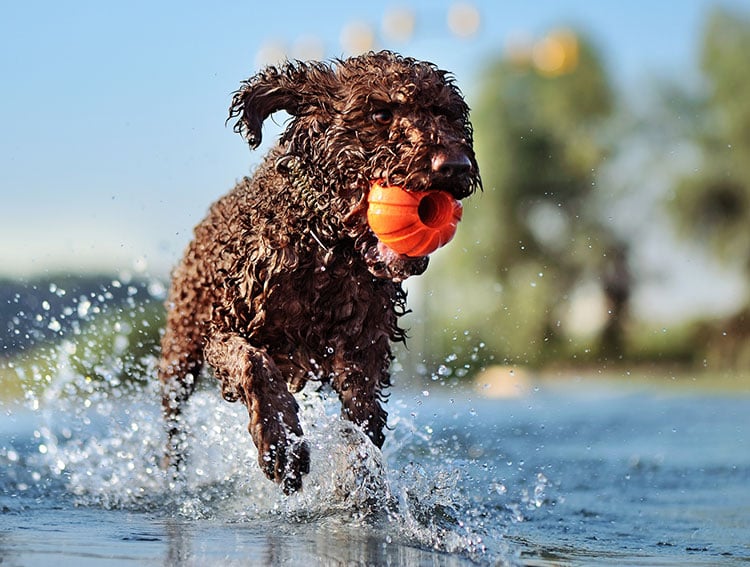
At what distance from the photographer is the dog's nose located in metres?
5.14

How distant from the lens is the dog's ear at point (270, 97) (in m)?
5.86

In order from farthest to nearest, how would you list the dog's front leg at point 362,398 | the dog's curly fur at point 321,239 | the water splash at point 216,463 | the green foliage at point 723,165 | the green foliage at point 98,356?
the green foliage at point 723,165, the green foliage at point 98,356, the dog's front leg at point 362,398, the water splash at point 216,463, the dog's curly fur at point 321,239

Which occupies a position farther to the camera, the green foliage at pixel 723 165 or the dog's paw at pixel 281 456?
the green foliage at pixel 723 165

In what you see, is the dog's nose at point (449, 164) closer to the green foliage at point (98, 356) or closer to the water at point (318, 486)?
the water at point (318, 486)

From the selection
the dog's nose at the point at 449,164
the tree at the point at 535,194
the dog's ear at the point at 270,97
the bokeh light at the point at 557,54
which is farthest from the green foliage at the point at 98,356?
the bokeh light at the point at 557,54

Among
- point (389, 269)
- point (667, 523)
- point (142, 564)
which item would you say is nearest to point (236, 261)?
point (389, 269)

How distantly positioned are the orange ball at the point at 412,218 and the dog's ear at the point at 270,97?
29.7 inches

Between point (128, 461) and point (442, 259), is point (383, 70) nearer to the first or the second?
point (128, 461)

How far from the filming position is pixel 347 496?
6.20 m

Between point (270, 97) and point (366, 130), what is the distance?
68cm

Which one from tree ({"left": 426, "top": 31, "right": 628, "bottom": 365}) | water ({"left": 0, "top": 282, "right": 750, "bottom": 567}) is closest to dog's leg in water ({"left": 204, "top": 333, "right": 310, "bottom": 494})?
water ({"left": 0, "top": 282, "right": 750, "bottom": 567})

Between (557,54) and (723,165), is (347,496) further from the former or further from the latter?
(557,54)

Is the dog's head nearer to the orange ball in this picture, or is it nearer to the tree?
the orange ball

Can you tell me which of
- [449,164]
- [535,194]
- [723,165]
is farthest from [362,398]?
[535,194]
